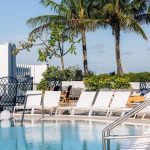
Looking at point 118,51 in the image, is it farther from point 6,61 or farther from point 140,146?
point 140,146

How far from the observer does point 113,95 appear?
13.1 meters

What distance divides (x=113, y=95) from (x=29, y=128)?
291cm

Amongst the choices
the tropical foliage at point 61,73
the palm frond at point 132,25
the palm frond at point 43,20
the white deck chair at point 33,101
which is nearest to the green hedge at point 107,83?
the tropical foliage at point 61,73

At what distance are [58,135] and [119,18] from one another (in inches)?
686

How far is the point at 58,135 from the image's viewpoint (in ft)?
32.2

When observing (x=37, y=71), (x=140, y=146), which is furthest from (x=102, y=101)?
(x=37, y=71)

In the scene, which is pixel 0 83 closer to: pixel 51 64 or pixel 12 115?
pixel 12 115

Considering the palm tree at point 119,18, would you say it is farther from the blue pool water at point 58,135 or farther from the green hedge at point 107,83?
the blue pool water at point 58,135

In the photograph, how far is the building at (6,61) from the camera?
19953 millimetres

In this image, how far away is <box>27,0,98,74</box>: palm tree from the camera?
1081 inches

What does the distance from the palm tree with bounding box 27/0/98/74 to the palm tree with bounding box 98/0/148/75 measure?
1.17m

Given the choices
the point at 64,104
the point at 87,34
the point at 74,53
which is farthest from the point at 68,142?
the point at 87,34

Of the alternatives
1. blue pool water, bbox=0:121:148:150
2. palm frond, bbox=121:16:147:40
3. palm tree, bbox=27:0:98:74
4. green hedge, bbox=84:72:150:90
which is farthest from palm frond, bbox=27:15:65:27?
blue pool water, bbox=0:121:148:150

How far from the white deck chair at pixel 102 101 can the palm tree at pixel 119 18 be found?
42.8 feet
